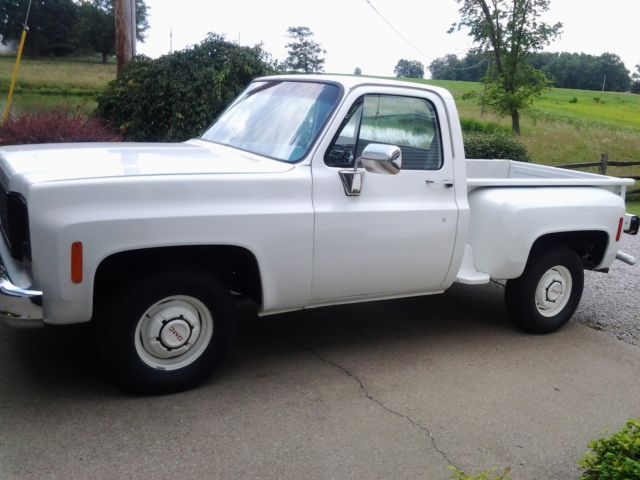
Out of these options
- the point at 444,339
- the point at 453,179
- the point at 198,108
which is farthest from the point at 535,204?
the point at 198,108

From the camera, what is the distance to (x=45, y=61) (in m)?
15.8

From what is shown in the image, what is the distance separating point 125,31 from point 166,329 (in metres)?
8.35

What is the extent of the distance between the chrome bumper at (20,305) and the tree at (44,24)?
1354 centimetres

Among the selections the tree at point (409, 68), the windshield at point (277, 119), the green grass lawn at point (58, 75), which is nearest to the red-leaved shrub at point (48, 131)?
the windshield at point (277, 119)

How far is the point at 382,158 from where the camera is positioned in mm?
4277

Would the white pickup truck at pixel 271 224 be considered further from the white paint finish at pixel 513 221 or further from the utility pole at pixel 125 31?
the utility pole at pixel 125 31

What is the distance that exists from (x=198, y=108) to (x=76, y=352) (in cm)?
621

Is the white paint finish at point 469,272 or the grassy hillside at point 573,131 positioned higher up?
the grassy hillside at point 573,131

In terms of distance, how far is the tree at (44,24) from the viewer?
50.4 ft

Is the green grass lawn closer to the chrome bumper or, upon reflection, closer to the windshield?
the windshield

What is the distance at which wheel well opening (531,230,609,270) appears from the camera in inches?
230

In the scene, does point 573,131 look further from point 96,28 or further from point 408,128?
point 408,128

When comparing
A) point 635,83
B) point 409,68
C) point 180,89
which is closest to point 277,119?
point 180,89

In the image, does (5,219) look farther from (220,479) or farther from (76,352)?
(220,479)
